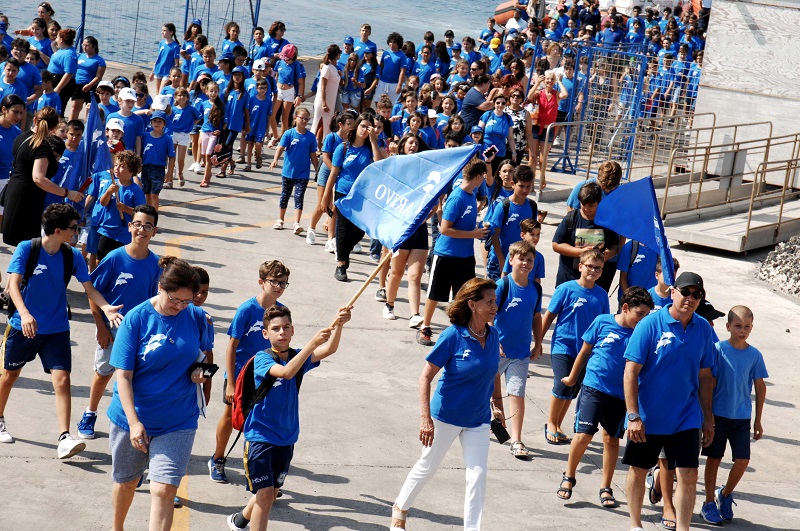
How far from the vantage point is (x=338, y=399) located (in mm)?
9266

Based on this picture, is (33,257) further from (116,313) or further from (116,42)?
(116,42)

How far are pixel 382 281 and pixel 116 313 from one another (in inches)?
219

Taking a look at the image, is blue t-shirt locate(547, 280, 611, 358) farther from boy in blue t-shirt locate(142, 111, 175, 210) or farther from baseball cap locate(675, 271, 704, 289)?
boy in blue t-shirt locate(142, 111, 175, 210)

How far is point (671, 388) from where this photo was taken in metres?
7.12

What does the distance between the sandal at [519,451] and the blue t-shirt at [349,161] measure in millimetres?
5146

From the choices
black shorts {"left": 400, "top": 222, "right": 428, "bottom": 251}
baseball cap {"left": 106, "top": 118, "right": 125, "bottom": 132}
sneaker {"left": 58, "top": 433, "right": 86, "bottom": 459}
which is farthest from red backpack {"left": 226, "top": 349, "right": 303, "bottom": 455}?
baseball cap {"left": 106, "top": 118, "right": 125, "bottom": 132}

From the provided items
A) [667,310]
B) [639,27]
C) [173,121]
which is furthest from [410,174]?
[639,27]

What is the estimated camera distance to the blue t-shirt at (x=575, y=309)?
27.4ft

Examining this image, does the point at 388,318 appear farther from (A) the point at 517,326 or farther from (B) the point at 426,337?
(A) the point at 517,326

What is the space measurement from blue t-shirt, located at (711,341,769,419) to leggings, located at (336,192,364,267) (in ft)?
18.1

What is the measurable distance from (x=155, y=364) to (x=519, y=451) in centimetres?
352

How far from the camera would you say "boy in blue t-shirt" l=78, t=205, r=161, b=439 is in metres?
7.62

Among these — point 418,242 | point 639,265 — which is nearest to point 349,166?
point 418,242

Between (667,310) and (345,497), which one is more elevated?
(667,310)
